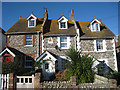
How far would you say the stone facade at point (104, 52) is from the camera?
1563 cm

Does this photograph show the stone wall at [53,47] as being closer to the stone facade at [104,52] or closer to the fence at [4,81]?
the stone facade at [104,52]

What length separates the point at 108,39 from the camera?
1627 cm

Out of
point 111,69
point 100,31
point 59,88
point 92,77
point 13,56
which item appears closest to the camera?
point 59,88

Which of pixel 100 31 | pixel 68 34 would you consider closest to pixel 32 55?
pixel 68 34

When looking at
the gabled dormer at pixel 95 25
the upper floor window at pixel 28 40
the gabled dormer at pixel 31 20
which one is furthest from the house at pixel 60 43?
the gabled dormer at pixel 31 20

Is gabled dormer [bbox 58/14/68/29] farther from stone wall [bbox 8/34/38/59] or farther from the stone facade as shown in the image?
stone wall [bbox 8/34/38/59]

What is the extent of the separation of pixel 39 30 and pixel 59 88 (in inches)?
425

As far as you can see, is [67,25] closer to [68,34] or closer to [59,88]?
[68,34]

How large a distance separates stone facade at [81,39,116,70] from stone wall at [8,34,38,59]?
23.0 ft

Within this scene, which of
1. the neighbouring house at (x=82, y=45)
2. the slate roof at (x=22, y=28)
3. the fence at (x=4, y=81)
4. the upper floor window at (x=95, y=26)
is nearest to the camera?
the fence at (x=4, y=81)

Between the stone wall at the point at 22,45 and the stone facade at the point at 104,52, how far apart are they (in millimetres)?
7015

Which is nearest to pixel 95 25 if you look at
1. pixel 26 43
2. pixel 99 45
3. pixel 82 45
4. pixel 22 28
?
pixel 99 45

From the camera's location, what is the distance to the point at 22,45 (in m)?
16.0

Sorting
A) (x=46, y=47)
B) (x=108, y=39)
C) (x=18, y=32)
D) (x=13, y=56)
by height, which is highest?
(x=18, y=32)
